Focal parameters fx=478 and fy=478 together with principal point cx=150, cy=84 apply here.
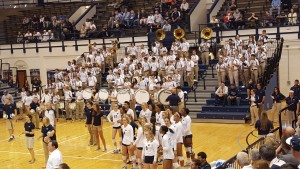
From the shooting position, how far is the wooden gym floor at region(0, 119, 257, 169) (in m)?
16.1

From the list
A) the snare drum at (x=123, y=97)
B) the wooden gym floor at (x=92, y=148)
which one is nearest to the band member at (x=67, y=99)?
the wooden gym floor at (x=92, y=148)

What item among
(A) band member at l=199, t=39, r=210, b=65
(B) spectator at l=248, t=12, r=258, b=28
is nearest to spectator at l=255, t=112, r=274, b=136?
(A) band member at l=199, t=39, r=210, b=65

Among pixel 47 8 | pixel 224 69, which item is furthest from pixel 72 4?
pixel 224 69

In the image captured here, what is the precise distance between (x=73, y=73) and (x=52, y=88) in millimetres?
1419

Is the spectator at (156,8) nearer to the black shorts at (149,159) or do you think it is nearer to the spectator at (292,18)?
the spectator at (292,18)

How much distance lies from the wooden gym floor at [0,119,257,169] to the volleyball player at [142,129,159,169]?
3.00 meters

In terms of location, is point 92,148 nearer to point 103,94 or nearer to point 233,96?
point 103,94

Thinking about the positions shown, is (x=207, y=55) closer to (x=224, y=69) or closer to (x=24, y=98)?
(x=224, y=69)

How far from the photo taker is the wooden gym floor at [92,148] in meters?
16.1

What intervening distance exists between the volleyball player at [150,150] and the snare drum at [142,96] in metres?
9.15

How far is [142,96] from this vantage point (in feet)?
70.9

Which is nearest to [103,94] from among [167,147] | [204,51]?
[204,51]

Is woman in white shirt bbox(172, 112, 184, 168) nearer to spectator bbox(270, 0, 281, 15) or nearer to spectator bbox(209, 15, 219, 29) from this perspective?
spectator bbox(209, 15, 219, 29)

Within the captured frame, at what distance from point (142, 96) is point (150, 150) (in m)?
9.44
